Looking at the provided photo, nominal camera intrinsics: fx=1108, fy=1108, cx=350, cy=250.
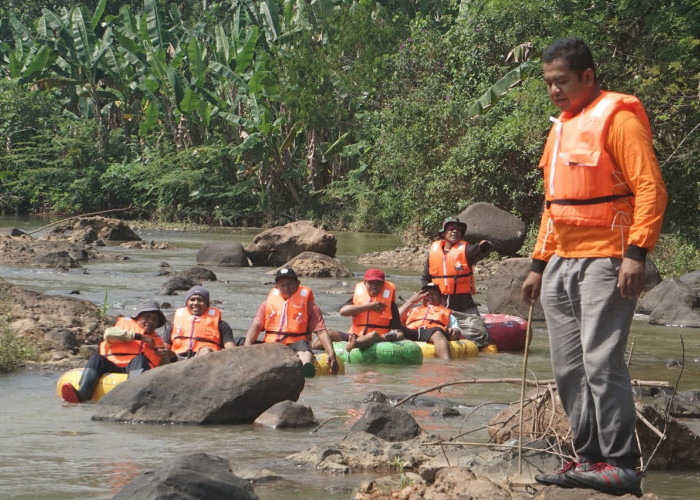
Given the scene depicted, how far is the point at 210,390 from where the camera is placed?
826cm

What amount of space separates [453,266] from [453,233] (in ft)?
1.39

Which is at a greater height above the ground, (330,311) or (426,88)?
(426,88)

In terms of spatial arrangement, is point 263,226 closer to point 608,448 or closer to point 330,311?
point 330,311

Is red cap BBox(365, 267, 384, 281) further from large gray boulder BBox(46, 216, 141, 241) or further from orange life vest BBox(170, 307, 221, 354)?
large gray boulder BBox(46, 216, 141, 241)

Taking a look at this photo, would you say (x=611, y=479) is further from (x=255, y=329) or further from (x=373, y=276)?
(x=373, y=276)

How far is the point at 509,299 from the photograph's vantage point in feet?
52.9

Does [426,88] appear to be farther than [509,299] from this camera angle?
Yes

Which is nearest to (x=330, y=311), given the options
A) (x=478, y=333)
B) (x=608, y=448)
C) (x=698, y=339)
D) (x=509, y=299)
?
(x=509, y=299)

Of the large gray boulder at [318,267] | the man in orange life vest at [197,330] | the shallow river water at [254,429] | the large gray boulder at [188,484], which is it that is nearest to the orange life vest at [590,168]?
the large gray boulder at [188,484]

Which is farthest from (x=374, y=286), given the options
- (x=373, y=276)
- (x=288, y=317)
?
(x=288, y=317)

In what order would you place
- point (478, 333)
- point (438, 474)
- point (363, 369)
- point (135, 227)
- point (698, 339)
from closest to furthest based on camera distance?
point (438, 474)
point (363, 369)
point (478, 333)
point (698, 339)
point (135, 227)

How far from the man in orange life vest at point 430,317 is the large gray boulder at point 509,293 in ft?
9.31

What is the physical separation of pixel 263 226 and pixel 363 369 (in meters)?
29.3

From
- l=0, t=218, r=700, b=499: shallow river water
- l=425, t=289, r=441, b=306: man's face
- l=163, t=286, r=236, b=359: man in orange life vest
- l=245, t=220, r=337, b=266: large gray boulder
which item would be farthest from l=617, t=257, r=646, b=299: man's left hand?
l=245, t=220, r=337, b=266: large gray boulder
